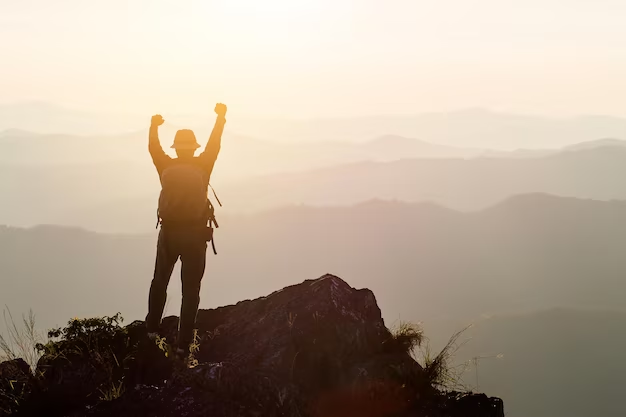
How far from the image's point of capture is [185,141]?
806 cm

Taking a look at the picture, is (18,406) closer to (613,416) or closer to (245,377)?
(245,377)

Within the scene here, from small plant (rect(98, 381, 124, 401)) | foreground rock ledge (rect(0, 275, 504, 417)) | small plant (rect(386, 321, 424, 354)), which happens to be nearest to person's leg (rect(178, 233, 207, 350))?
foreground rock ledge (rect(0, 275, 504, 417))

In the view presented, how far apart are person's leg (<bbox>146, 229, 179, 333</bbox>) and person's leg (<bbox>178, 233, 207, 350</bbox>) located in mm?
179

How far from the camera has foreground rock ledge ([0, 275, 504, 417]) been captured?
6039mm

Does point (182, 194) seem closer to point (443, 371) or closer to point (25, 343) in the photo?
point (25, 343)

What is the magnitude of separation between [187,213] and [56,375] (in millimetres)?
2592

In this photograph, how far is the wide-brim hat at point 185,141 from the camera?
8031 mm

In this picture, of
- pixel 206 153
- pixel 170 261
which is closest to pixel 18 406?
pixel 170 261

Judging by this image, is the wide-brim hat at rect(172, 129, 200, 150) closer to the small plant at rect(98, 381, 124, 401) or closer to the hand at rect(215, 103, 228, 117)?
the hand at rect(215, 103, 228, 117)

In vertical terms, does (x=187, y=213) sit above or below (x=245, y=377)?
above

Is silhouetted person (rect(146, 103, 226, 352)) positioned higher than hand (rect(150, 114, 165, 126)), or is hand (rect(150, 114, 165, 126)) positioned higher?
hand (rect(150, 114, 165, 126))

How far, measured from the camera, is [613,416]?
173m

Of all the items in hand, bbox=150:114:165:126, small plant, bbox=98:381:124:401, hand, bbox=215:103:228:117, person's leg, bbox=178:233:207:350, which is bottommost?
small plant, bbox=98:381:124:401

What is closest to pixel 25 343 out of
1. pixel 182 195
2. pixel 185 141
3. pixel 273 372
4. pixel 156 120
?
pixel 182 195
